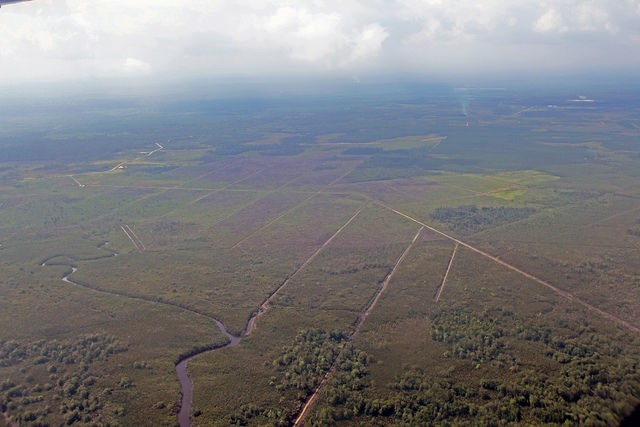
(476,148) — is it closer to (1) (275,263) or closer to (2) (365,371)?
(1) (275,263)

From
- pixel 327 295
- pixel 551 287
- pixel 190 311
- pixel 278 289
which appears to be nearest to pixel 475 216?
pixel 551 287

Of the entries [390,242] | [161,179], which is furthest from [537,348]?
[161,179]

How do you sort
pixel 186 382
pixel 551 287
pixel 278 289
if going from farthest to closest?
pixel 278 289, pixel 551 287, pixel 186 382

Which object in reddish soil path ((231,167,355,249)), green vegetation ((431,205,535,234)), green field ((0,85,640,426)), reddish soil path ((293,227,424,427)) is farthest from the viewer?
green vegetation ((431,205,535,234))

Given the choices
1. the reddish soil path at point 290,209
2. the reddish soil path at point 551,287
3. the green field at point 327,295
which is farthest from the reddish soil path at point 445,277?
the reddish soil path at point 290,209

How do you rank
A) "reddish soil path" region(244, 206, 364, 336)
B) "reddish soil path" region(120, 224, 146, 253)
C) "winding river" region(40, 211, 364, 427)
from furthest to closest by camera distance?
"reddish soil path" region(120, 224, 146, 253), "reddish soil path" region(244, 206, 364, 336), "winding river" region(40, 211, 364, 427)

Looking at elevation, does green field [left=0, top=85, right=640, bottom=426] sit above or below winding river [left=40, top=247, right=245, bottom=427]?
above

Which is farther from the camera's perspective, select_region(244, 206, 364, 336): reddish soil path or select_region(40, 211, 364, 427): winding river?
select_region(244, 206, 364, 336): reddish soil path

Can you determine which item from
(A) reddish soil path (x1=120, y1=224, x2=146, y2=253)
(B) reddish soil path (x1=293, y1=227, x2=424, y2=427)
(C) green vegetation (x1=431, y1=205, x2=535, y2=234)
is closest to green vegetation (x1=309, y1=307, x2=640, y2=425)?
(B) reddish soil path (x1=293, y1=227, x2=424, y2=427)

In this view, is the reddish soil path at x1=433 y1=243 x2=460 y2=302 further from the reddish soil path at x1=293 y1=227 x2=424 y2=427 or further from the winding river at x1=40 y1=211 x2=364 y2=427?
the winding river at x1=40 y1=211 x2=364 y2=427

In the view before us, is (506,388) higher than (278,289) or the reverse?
higher

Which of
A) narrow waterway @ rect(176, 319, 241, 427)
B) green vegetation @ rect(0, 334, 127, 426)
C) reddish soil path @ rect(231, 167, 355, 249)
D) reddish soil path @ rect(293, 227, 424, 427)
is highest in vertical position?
reddish soil path @ rect(231, 167, 355, 249)

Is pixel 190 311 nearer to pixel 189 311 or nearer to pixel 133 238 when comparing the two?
pixel 189 311
